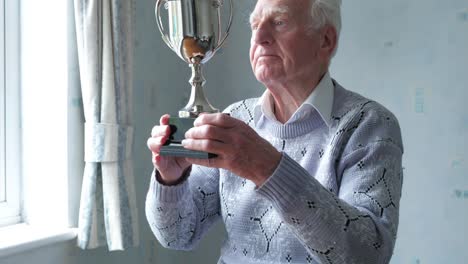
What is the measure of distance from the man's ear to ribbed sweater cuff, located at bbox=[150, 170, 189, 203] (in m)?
0.44

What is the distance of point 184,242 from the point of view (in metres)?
1.40

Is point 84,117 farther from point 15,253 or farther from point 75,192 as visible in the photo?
point 15,253

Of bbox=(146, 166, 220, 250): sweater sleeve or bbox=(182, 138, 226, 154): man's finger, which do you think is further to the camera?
bbox=(146, 166, 220, 250): sweater sleeve

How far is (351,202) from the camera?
1.12 m

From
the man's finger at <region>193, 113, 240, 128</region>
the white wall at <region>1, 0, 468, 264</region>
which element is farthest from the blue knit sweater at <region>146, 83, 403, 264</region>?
the white wall at <region>1, 0, 468, 264</region>

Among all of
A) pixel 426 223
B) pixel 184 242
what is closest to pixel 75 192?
pixel 184 242

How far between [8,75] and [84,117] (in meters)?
0.25

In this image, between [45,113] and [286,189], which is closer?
[286,189]

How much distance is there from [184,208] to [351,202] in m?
0.39

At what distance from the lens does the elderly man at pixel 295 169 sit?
986 mm

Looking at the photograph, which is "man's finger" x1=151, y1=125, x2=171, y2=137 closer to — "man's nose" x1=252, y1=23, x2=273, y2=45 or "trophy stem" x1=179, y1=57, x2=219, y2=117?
"trophy stem" x1=179, y1=57, x2=219, y2=117

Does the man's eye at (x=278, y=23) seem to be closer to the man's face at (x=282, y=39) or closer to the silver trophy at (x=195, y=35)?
the man's face at (x=282, y=39)

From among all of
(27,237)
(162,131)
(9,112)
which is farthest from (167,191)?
(9,112)

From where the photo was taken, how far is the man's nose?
50.2 inches
